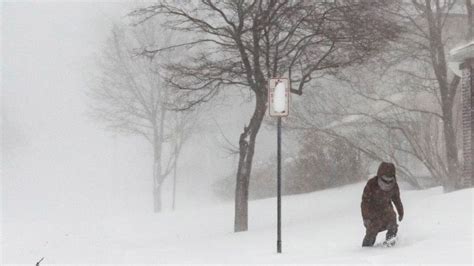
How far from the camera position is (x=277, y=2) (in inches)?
576

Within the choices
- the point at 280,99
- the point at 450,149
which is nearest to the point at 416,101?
the point at 450,149

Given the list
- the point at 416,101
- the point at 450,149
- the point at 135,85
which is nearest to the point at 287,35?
the point at 450,149

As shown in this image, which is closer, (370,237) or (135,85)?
(370,237)

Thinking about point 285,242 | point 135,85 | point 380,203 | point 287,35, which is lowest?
point 285,242

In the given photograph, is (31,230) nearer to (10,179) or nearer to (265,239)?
(265,239)

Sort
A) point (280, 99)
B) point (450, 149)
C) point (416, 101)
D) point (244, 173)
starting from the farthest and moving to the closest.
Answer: point (416, 101) → point (450, 149) → point (244, 173) → point (280, 99)

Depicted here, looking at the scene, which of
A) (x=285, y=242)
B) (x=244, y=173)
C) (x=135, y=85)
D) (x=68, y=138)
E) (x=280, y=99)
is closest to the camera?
(x=280, y=99)

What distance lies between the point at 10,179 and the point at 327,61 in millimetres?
45429

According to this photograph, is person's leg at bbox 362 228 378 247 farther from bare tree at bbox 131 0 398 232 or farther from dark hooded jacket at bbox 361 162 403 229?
bare tree at bbox 131 0 398 232

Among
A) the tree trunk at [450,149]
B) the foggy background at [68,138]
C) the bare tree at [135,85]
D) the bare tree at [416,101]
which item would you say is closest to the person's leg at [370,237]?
the bare tree at [416,101]

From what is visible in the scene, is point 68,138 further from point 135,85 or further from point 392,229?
point 392,229

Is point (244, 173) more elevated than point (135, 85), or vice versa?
point (135, 85)

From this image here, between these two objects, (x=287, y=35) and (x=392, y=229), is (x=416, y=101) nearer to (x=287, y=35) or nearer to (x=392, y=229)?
(x=287, y=35)

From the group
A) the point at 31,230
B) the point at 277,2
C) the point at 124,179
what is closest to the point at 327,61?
the point at 277,2
